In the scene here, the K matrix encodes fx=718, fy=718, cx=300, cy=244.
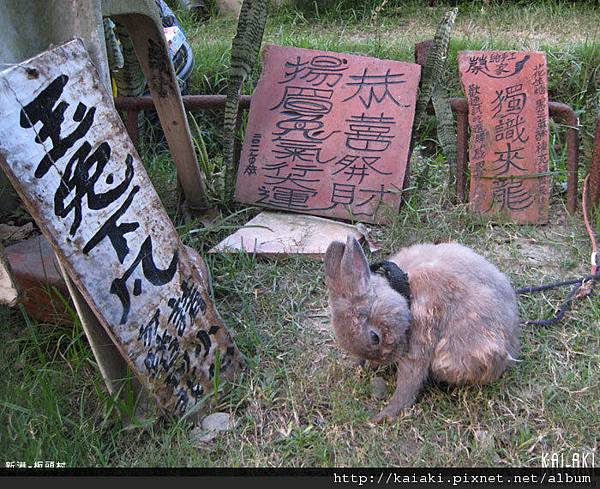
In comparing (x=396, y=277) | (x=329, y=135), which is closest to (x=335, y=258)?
(x=396, y=277)

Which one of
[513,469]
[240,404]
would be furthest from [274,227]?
[513,469]

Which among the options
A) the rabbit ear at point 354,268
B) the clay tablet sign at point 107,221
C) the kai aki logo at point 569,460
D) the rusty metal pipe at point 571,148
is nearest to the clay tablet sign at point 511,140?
the rusty metal pipe at point 571,148

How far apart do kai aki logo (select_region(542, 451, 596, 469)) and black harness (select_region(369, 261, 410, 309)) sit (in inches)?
29.4

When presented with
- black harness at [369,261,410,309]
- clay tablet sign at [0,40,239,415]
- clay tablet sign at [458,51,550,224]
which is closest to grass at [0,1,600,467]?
clay tablet sign at [458,51,550,224]

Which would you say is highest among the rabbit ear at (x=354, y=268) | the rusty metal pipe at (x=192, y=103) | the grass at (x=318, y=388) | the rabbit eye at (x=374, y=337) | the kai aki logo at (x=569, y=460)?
the rusty metal pipe at (x=192, y=103)

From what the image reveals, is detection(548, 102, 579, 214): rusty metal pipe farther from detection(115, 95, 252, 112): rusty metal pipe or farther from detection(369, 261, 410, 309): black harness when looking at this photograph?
detection(115, 95, 252, 112): rusty metal pipe

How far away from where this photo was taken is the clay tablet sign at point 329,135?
4.02m

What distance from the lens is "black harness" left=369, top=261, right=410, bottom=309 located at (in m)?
2.74

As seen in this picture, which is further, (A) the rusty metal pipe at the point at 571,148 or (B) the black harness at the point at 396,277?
(A) the rusty metal pipe at the point at 571,148

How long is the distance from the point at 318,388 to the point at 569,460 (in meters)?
0.97

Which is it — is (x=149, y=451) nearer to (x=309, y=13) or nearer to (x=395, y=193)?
(x=395, y=193)

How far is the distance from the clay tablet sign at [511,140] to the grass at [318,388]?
0.14 meters

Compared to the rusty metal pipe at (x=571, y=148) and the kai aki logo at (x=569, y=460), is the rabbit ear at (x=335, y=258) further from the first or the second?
the rusty metal pipe at (x=571, y=148)

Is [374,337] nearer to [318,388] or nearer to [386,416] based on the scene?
[386,416]
